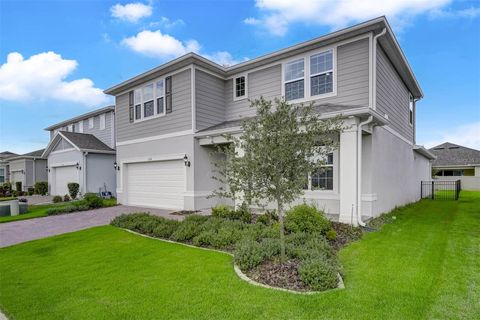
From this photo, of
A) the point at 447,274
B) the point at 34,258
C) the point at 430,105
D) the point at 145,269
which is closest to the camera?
the point at 447,274

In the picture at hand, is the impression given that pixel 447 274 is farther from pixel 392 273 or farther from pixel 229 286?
pixel 229 286

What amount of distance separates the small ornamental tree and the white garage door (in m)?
7.49

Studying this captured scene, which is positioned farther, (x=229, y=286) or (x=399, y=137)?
(x=399, y=137)

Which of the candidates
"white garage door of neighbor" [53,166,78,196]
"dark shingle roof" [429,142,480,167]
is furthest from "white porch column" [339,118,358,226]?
"dark shingle roof" [429,142,480,167]

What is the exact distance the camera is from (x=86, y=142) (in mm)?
18859

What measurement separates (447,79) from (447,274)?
16.2 meters

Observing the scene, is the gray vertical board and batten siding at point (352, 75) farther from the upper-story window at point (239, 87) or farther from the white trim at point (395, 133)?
the upper-story window at point (239, 87)

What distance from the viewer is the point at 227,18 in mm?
12891

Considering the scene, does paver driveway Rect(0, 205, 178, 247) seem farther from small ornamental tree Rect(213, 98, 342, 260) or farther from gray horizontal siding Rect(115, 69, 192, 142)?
small ornamental tree Rect(213, 98, 342, 260)

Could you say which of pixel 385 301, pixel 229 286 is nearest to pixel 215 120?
pixel 229 286

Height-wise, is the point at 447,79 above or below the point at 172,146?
above

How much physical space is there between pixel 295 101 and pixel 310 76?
1025 millimetres

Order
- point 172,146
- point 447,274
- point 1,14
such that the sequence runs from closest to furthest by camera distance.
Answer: point 447,274
point 1,14
point 172,146

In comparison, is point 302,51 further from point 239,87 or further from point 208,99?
point 208,99
